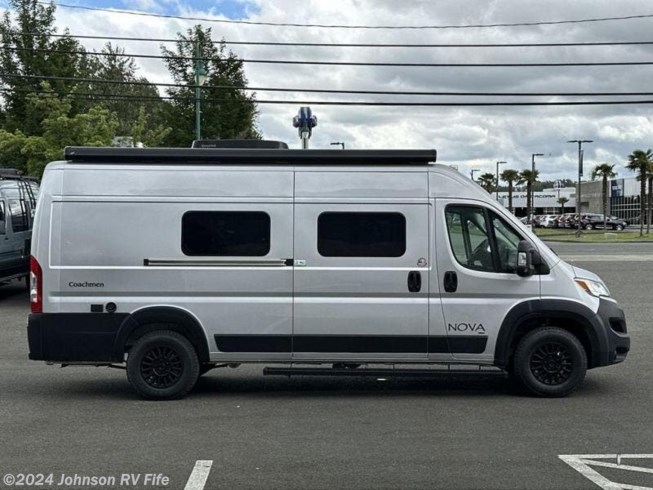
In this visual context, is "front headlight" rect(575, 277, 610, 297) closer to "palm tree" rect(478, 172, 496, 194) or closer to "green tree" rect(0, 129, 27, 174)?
"green tree" rect(0, 129, 27, 174)

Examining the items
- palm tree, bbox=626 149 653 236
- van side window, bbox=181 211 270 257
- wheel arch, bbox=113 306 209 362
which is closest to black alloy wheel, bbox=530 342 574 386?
van side window, bbox=181 211 270 257

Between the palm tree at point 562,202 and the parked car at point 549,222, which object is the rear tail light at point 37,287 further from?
the palm tree at point 562,202

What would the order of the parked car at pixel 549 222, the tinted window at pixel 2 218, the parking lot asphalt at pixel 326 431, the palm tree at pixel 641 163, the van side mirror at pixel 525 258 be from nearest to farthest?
the parking lot asphalt at pixel 326 431, the van side mirror at pixel 525 258, the tinted window at pixel 2 218, the palm tree at pixel 641 163, the parked car at pixel 549 222

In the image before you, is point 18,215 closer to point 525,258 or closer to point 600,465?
point 525,258

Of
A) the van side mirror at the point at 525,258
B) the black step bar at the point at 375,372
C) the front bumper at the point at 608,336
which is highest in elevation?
the van side mirror at the point at 525,258

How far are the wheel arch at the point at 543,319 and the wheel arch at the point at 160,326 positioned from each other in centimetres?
291

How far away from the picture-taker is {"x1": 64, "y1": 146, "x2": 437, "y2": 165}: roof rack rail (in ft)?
25.9

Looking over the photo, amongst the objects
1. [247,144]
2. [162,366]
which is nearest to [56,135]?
[247,144]

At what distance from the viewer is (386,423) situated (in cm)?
703

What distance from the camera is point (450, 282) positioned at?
782 cm

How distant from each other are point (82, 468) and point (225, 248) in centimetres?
275

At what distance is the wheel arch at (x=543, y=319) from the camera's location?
7812 millimetres

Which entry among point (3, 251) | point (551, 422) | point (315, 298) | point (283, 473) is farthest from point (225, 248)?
point (3, 251)

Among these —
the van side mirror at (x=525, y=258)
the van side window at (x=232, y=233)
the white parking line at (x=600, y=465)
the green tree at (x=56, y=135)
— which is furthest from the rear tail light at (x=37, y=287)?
the green tree at (x=56, y=135)
